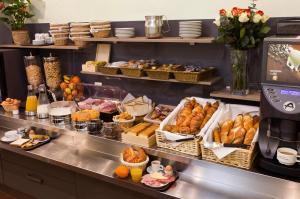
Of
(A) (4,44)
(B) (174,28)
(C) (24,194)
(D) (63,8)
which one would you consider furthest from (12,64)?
(B) (174,28)

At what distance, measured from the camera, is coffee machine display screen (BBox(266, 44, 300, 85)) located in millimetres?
1310

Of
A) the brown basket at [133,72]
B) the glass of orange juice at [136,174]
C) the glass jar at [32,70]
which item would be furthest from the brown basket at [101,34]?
the glass of orange juice at [136,174]

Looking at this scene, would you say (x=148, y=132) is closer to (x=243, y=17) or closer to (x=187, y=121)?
(x=187, y=121)

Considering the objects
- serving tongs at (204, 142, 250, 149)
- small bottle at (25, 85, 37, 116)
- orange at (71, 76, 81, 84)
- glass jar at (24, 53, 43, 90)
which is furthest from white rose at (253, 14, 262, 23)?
glass jar at (24, 53, 43, 90)

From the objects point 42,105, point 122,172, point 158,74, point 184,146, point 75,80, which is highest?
point 158,74

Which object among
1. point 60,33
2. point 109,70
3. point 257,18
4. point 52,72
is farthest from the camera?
point 52,72

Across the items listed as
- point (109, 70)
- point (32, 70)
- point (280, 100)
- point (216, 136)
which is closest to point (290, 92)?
point (280, 100)

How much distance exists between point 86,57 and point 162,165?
4.53 feet

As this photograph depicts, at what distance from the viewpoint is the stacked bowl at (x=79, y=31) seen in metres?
2.53

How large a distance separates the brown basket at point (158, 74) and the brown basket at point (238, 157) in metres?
0.60

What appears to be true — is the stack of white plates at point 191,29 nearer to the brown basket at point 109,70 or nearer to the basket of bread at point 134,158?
the brown basket at point 109,70

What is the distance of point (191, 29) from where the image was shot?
1981 mm

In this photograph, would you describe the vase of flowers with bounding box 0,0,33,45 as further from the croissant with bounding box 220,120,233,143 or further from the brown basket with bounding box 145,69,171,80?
the croissant with bounding box 220,120,233,143

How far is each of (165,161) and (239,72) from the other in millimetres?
692
